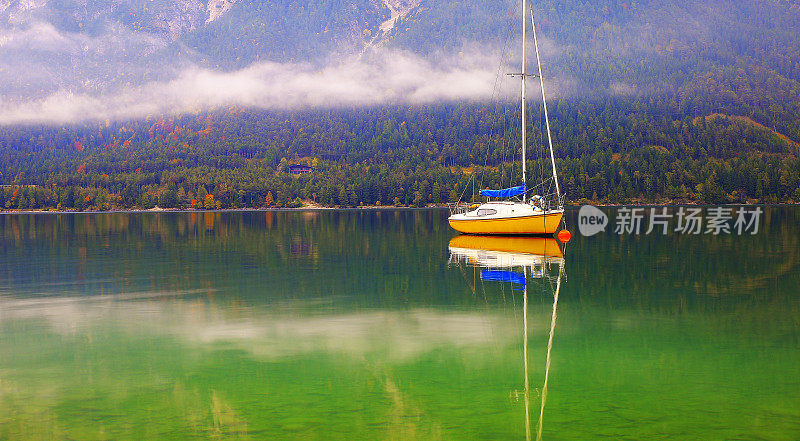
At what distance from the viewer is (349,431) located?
484 inches

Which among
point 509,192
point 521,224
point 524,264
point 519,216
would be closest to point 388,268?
point 524,264

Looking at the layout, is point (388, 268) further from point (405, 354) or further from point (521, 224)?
point (521, 224)

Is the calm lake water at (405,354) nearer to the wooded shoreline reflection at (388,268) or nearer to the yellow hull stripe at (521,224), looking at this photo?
the wooded shoreline reflection at (388,268)

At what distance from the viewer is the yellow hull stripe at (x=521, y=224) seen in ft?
180

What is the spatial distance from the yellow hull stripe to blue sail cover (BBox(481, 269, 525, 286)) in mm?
21767

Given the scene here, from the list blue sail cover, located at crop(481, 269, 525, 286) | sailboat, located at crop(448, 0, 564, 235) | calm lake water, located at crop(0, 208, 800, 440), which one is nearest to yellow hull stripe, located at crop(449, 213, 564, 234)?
sailboat, located at crop(448, 0, 564, 235)

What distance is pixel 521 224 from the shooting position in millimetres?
55750

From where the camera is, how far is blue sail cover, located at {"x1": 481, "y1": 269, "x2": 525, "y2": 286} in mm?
30281

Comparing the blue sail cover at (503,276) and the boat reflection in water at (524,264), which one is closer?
the boat reflection in water at (524,264)

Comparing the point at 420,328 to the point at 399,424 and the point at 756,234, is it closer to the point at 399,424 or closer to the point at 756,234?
the point at 399,424

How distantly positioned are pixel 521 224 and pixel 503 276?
2451cm

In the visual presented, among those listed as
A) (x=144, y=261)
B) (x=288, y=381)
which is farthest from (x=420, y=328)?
(x=144, y=261)

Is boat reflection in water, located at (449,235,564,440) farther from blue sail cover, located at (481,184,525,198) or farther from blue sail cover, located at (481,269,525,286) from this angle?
blue sail cover, located at (481,184,525,198)

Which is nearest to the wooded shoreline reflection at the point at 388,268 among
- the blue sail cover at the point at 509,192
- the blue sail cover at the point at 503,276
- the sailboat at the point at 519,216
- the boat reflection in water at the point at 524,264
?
the boat reflection in water at the point at 524,264
